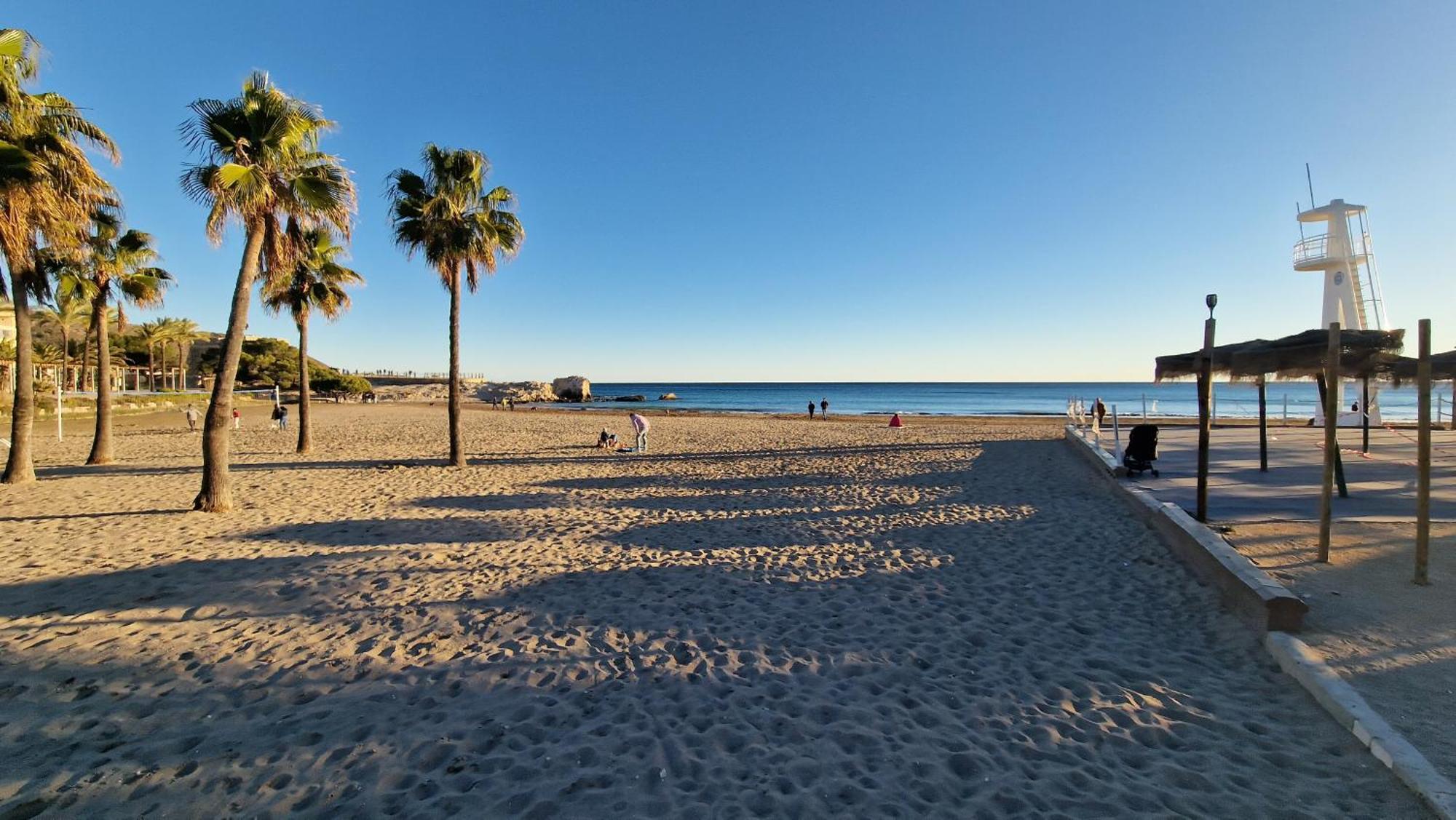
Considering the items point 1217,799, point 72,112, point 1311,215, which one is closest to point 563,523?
point 1217,799

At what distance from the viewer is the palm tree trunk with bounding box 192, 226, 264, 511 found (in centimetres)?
887

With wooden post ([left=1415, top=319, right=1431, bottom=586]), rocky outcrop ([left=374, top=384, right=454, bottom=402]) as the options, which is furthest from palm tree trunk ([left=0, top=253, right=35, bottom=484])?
rocky outcrop ([left=374, top=384, right=454, bottom=402])

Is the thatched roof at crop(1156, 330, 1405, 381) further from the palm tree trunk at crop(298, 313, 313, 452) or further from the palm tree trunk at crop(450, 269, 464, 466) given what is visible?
the palm tree trunk at crop(298, 313, 313, 452)

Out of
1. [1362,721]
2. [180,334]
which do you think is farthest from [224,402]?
[180,334]

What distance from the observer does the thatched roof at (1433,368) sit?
830 cm

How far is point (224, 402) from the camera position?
9000mm

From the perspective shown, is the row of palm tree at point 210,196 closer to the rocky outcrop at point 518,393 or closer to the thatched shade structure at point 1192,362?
the thatched shade structure at point 1192,362

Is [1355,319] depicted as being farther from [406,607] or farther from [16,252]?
[16,252]

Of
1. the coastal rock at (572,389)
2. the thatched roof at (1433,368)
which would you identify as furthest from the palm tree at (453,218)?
the coastal rock at (572,389)

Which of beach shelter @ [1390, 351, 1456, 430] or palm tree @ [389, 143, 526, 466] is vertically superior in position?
palm tree @ [389, 143, 526, 466]

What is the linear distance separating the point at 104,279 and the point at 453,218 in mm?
8492

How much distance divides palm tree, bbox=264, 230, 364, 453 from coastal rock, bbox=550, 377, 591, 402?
231 feet

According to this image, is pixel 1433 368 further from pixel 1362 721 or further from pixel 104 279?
pixel 104 279

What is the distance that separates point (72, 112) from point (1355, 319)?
31256 mm
